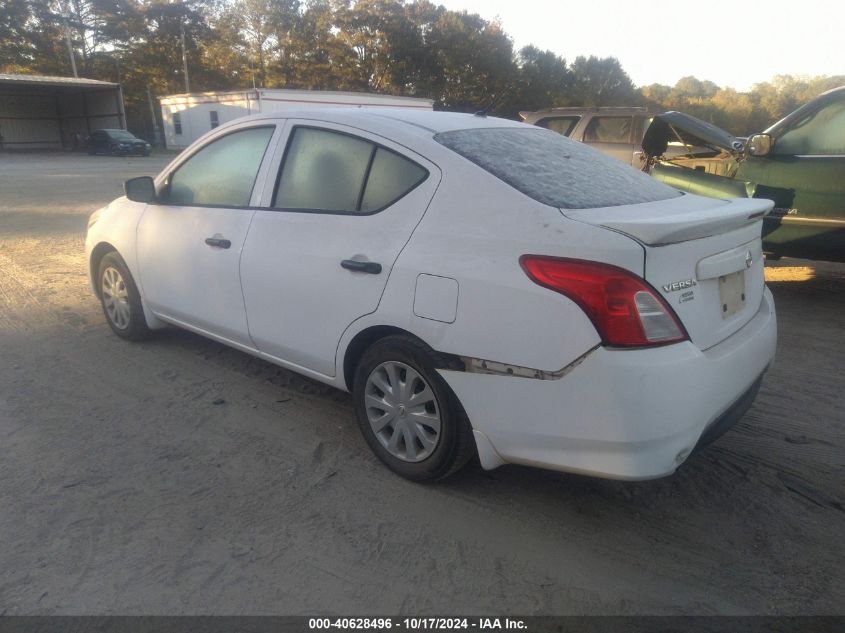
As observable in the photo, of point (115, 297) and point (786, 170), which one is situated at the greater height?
point (786, 170)

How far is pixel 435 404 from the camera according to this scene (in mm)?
2738

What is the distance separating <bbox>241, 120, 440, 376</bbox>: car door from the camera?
2.83m

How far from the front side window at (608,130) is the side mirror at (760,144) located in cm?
638

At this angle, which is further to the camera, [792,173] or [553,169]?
[792,173]

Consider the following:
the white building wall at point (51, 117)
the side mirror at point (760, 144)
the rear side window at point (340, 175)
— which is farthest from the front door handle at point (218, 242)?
the white building wall at point (51, 117)

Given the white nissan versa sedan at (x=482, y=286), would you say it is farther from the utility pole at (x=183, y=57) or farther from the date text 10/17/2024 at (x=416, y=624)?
the utility pole at (x=183, y=57)

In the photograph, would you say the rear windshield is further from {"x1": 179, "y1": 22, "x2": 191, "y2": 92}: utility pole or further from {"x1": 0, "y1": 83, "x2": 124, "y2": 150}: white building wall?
{"x1": 179, "y1": 22, "x2": 191, "y2": 92}: utility pole

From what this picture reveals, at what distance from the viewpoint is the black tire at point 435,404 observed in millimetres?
2656

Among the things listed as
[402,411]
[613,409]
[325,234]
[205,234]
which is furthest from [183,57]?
[613,409]

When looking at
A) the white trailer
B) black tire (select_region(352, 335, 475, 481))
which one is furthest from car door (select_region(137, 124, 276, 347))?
→ the white trailer

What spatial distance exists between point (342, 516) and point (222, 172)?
7.36ft

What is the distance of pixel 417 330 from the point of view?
2.65 meters

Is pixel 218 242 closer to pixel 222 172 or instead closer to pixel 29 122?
pixel 222 172

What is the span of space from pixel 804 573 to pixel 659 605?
623 millimetres
